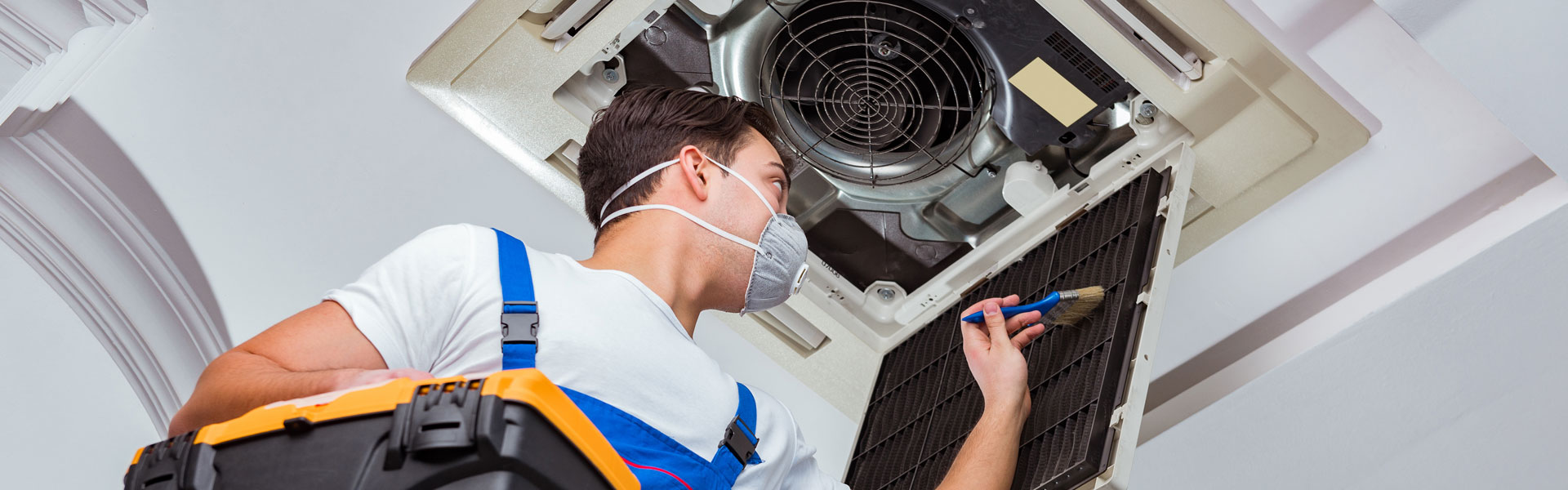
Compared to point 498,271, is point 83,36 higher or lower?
higher

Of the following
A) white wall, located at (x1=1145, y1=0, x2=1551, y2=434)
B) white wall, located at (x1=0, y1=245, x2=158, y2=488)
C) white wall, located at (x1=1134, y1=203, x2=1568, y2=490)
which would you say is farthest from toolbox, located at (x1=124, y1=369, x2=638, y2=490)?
white wall, located at (x1=0, y1=245, x2=158, y2=488)

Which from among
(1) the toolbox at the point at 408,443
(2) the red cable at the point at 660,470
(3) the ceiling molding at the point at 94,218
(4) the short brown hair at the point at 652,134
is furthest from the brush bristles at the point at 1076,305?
(3) the ceiling molding at the point at 94,218

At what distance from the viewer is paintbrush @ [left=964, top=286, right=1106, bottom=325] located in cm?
170

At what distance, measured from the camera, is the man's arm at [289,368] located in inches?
39.6

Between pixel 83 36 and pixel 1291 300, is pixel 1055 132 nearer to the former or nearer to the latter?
pixel 1291 300

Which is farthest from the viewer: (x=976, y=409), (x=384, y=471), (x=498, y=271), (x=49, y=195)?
(x=49, y=195)

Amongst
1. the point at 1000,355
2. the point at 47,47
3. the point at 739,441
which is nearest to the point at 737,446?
the point at 739,441

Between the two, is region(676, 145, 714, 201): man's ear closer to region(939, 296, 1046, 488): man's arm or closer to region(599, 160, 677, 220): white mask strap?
region(599, 160, 677, 220): white mask strap

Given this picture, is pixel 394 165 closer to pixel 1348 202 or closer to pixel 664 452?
pixel 664 452

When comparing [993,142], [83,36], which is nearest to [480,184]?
[83,36]

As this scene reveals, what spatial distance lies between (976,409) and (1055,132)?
52cm

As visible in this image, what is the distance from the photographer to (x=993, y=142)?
2084 mm

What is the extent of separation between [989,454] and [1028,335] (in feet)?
0.77

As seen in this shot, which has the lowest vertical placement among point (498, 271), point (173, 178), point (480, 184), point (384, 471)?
point (384, 471)
